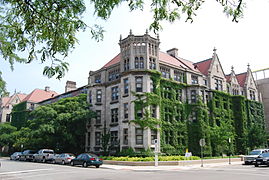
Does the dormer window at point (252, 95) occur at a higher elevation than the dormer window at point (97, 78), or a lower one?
lower

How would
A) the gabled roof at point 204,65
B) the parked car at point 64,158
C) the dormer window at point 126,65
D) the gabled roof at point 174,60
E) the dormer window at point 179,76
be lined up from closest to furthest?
the parked car at point 64,158
the dormer window at point 126,65
the dormer window at point 179,76
the gabled roof at point 174,60
the gabled roof at point 204,65

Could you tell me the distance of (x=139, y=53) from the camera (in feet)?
121

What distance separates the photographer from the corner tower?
3678 centimetres

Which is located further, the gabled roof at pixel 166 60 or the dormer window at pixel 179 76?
the gabled roof at pixel 166 60

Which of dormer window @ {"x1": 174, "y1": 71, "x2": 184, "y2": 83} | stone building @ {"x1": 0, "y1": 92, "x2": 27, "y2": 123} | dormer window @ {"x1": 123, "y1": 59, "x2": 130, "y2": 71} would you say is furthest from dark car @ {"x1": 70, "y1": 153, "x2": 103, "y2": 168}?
stone building @ {"x1": 0, "y1": 92, "x2": 27, "y2": 123}

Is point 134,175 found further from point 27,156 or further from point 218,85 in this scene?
point 218,85

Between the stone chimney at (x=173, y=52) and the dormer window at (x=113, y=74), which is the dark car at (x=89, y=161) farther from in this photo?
the stone chimney at (x=173, y=52)

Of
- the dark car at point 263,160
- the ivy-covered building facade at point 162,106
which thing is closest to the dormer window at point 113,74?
the ivy-covered building facade at point 162,106

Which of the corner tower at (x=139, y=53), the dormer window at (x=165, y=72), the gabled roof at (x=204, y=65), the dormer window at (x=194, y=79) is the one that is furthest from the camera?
the gabled roof at (x=204, y=65)

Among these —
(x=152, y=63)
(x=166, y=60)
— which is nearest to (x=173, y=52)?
(x=166, y=60)

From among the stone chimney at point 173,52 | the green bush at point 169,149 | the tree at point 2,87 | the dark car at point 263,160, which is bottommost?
the dark car at point 263,160

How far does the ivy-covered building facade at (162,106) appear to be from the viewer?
3553 cm

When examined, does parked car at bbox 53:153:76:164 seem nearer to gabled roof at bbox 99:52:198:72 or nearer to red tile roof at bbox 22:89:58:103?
gabled roof at bbox 99:52:198:72

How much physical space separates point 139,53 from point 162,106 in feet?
28.0
